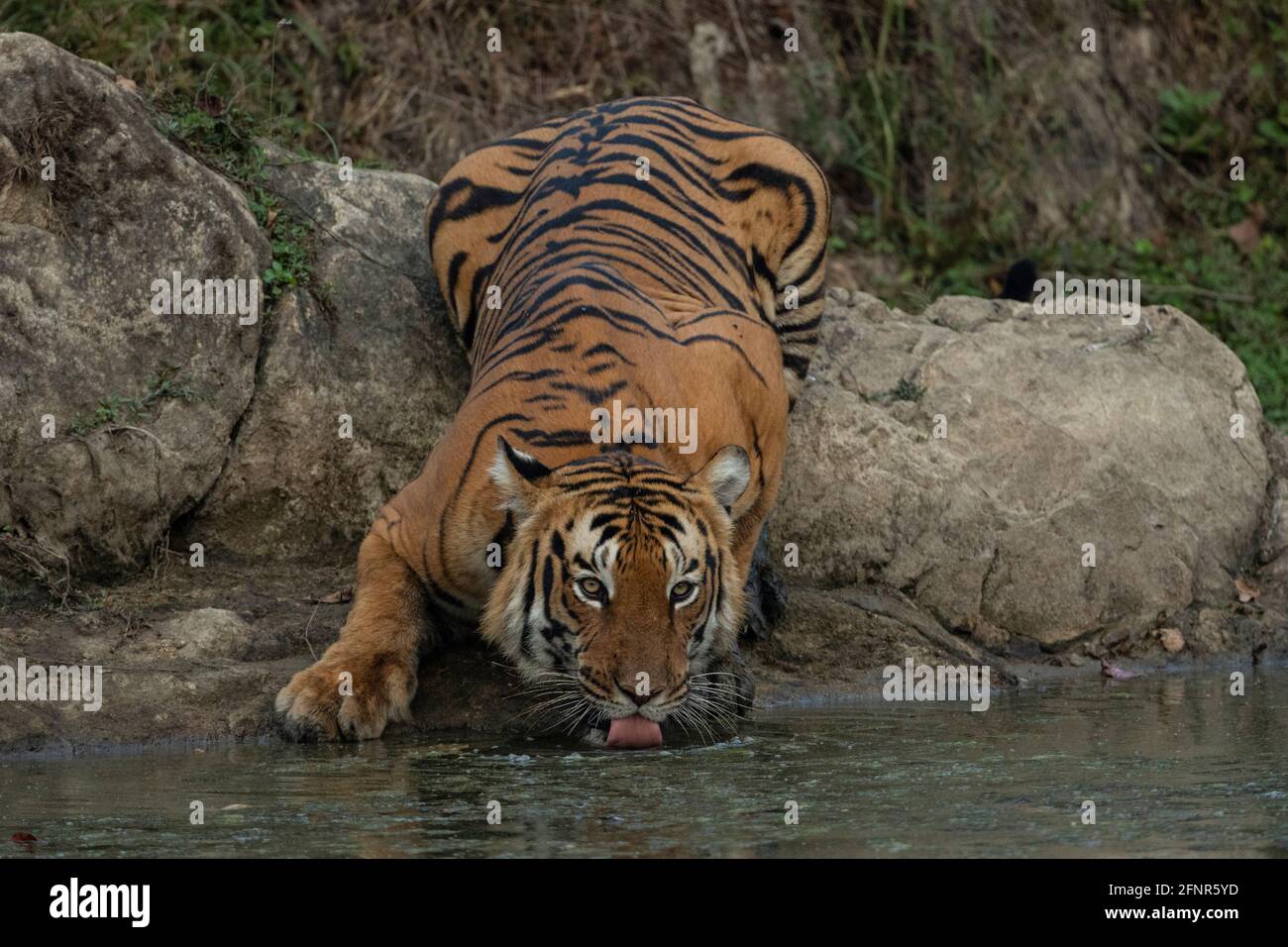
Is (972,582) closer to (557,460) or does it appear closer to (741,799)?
(557,460)

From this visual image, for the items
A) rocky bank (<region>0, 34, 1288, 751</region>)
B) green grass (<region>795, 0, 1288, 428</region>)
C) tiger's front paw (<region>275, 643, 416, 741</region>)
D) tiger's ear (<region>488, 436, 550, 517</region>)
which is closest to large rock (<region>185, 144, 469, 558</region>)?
rocky bank (<region>0, 34, 1288, 751</region>)

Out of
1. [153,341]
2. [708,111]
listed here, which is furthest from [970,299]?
[153,341]

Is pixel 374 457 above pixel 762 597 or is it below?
above

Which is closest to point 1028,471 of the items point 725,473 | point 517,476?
point 725,473

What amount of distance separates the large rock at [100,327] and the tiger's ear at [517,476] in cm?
165

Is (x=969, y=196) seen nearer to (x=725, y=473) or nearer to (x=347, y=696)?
(x=725, y=473)

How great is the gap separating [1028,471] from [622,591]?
252 cm

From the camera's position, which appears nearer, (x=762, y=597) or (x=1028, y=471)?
(x=762, y=597)

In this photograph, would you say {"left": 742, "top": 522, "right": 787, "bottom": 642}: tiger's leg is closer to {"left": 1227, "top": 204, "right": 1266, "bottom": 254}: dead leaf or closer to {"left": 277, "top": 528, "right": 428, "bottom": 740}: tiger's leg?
{"left": 277, "top": 528, "right": 428, "bottom": 740}: tiger's leg

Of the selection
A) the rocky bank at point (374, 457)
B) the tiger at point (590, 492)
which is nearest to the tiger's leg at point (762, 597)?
the rocky bank at point (374, 457)

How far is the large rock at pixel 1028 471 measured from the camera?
6434 millimetres

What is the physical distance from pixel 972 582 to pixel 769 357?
3.88ft

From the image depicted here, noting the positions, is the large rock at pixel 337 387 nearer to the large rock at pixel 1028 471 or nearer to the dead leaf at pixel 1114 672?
the large rock at pixel 1028 471

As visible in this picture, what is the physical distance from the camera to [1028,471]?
21.9 ft
